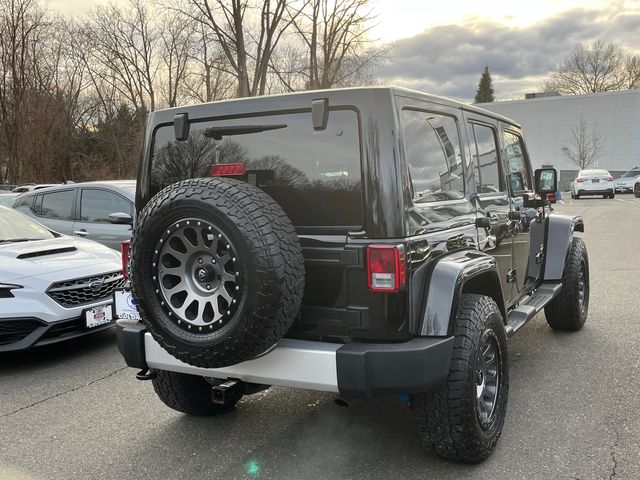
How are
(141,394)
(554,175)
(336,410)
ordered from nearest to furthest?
(336,410) < (141,394) < (554,175)

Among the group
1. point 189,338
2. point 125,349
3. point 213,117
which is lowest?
point 125,349

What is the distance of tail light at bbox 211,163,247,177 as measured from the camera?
9.88 ft

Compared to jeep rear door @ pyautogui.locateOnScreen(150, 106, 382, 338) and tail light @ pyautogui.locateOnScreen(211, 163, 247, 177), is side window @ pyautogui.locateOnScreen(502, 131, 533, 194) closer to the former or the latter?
jeep rear door @ pyautogui.locateOnScreen(150, 106, 382, 338)

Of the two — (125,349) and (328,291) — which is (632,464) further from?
(125,349)

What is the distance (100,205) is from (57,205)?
2.75ft

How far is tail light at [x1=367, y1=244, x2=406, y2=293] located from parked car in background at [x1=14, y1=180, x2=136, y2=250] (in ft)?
17.4

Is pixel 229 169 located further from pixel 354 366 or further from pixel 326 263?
pixel 354 366

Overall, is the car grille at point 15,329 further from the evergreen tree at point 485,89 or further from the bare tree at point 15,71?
the evergreen tree at point 485,89

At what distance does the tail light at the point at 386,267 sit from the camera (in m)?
2.56

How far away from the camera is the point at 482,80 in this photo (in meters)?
85.8

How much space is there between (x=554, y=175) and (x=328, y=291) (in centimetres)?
308

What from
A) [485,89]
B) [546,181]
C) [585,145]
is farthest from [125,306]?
[485,89]

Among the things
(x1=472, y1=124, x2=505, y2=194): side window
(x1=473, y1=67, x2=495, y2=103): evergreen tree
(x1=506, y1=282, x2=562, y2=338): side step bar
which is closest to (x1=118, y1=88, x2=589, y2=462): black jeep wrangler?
(x1=472, y1=124, x2=505, y2=194): side window

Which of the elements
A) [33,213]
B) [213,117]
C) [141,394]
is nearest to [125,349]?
[141,394]
